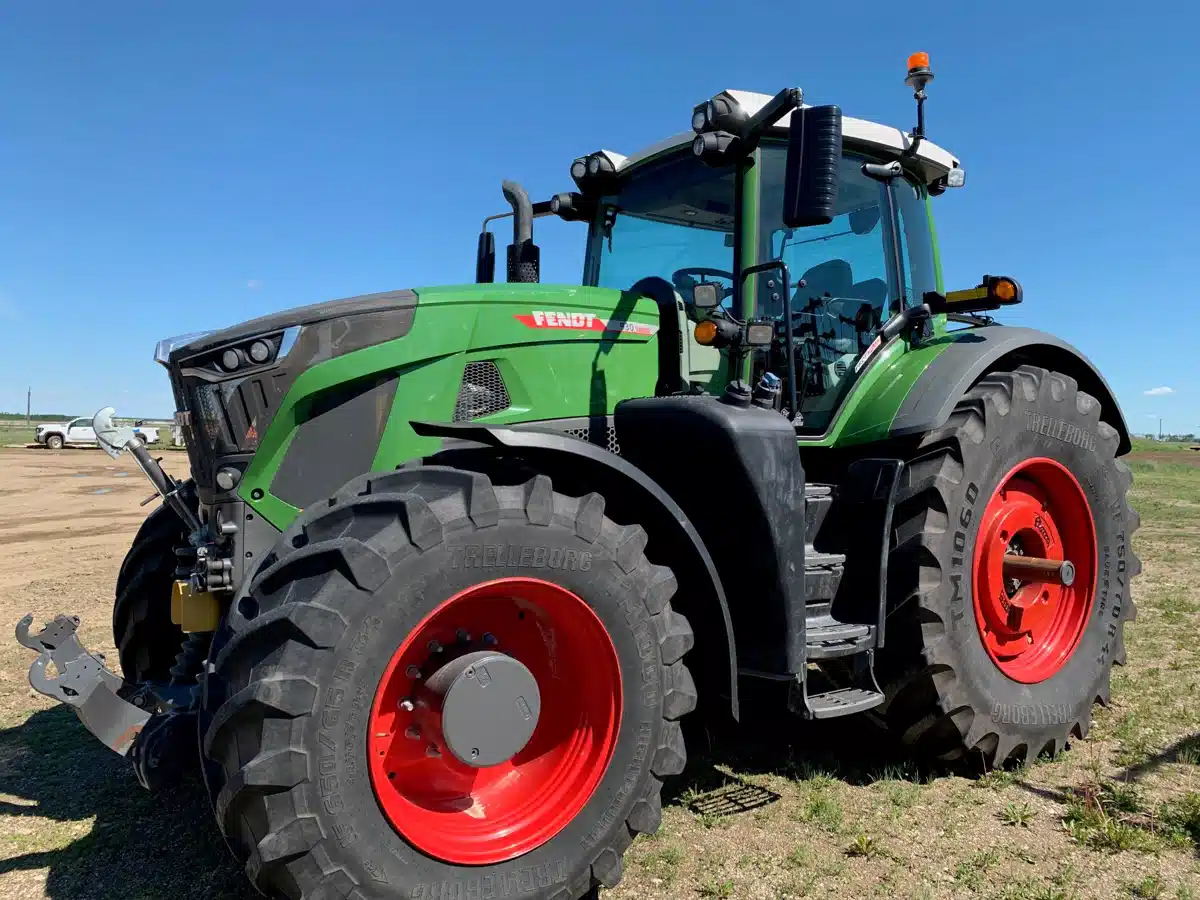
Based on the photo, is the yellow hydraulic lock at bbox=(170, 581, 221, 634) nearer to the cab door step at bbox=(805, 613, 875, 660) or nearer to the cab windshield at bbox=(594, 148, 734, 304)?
the cab door step at bbox=(805, 613, 875, 660)

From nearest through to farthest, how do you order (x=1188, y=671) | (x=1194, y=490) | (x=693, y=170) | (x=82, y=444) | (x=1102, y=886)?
1. (x=1102, y=886)
2. (x=693, y=170)
3. (x=1188, y=671)
4. (x=1194, y=490)
5. (x=82, y=444)

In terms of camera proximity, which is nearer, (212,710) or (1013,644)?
(212,710)

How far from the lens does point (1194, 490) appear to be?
22312mm

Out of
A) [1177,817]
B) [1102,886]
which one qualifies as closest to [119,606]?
[1102,886]

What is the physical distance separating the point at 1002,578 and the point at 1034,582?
257 mm

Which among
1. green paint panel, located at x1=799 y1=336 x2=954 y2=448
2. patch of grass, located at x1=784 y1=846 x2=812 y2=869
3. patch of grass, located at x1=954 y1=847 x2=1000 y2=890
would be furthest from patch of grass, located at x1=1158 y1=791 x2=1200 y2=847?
green paint panel, located at x1=799 y1=336 x2=954 y2=448

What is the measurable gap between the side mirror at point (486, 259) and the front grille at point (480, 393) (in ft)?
5.21

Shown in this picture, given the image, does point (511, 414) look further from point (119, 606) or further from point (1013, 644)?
point (1013, 644)

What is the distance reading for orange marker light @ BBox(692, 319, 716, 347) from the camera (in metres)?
3.89

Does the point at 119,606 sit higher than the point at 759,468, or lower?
lower

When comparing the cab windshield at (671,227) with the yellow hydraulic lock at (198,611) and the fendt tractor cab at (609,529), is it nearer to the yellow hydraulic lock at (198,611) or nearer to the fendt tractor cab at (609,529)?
the fendt tractor cab at (609,529)

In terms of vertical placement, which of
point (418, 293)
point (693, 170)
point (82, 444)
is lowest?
point (82, 444)

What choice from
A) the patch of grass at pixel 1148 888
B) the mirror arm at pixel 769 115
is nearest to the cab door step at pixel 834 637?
the patch of grass at pixel 1148 888

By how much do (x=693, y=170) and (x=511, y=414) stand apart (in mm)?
1631
